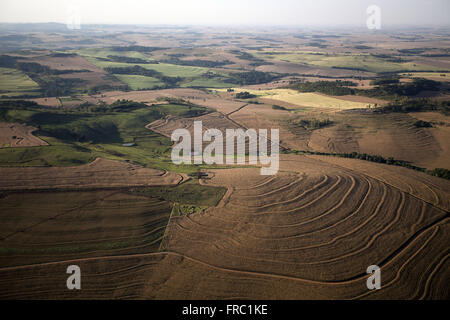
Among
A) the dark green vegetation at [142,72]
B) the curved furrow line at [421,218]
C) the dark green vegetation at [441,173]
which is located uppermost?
the dark green vegetation at [142,72]

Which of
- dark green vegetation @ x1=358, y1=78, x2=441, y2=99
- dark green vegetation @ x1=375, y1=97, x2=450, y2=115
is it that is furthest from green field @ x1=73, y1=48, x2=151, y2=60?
dark green vegetation @ x1=375, y1=97, x2=450, y2=115

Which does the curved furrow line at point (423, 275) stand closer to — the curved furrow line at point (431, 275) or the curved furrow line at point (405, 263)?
the curved furrow line at point (431, 275)

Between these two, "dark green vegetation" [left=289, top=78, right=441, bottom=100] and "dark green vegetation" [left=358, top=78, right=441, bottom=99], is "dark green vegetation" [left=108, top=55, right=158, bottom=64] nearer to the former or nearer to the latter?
"dark green vegetation" [left=289, top=78, right=441, bottom=100]

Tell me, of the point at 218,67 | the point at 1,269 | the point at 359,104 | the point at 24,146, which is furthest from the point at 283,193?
the point at 218,67

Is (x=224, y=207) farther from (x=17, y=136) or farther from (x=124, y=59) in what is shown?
(x=124, y=59)

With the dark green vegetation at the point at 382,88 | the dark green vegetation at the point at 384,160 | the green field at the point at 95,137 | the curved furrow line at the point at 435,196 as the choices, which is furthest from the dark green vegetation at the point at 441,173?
the dark green vegetation at the point at 382,88

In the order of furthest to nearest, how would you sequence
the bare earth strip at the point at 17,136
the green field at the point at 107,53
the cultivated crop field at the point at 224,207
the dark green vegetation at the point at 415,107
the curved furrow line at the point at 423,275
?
the green field at the point at 107,53 → the dark green vegetation at the point at 415,107 → the bare earth strip at the point at 17,136 → the cultivated crop field at the point at 224,207 → the curved furrow line at the point at 423,275

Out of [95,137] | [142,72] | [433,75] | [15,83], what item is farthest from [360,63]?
[15,83]
